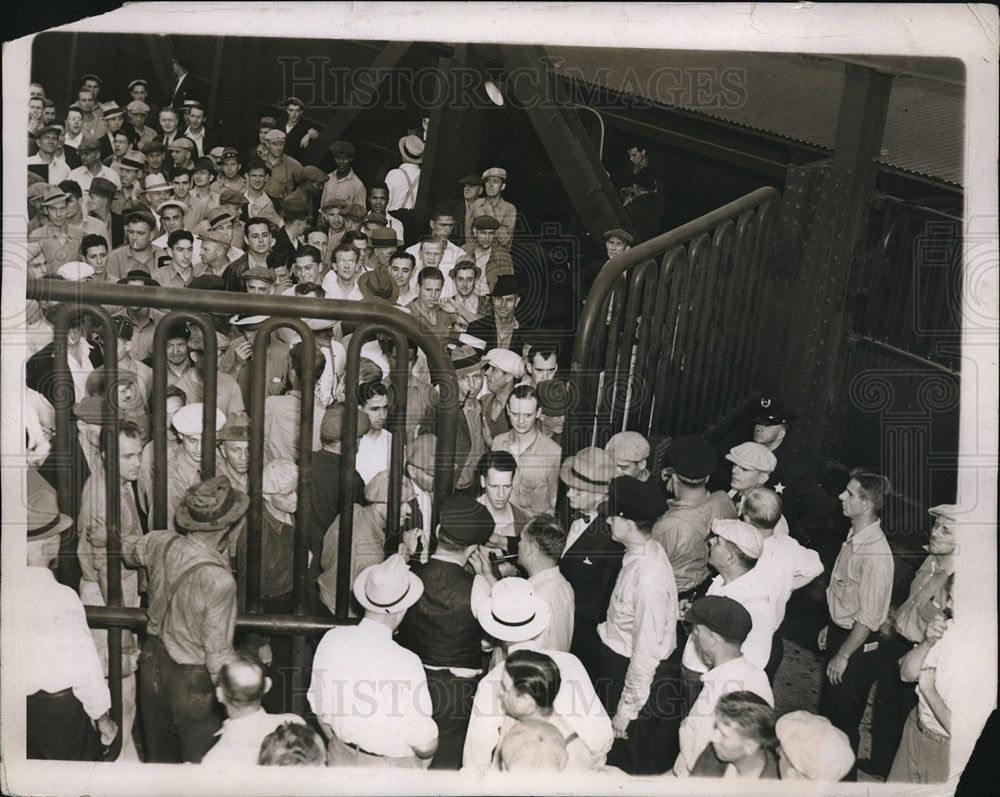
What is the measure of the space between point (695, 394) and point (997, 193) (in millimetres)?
1387

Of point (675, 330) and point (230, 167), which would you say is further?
point (230, 167)

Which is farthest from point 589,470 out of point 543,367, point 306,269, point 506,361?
point 306,269

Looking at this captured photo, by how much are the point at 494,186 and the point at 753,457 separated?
1.54 meters

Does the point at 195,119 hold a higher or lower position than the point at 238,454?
higher

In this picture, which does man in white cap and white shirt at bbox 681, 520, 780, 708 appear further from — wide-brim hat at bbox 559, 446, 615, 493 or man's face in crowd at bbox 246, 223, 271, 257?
man's face in crowd at bbox 246, 223, 271, 257

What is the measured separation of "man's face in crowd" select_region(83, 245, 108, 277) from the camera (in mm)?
4056

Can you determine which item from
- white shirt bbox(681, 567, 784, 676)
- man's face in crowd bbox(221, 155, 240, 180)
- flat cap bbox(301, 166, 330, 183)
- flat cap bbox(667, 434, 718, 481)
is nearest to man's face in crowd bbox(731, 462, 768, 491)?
flat cap bbox(667, 434, 718, 481)

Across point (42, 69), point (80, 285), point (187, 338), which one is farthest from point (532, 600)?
point (42, 69)

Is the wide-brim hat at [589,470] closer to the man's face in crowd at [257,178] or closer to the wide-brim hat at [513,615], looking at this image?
the wide-brim hat at [513,615]

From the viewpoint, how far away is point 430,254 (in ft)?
Result: 14.3

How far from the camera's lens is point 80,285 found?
145 inches

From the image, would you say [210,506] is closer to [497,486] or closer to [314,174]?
[497,486]

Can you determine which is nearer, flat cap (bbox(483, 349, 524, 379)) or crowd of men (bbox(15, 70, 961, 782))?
crowd of men (bbox(15, 70, 961, 782))

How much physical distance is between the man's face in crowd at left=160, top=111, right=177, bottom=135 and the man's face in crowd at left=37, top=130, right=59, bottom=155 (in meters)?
0.55
